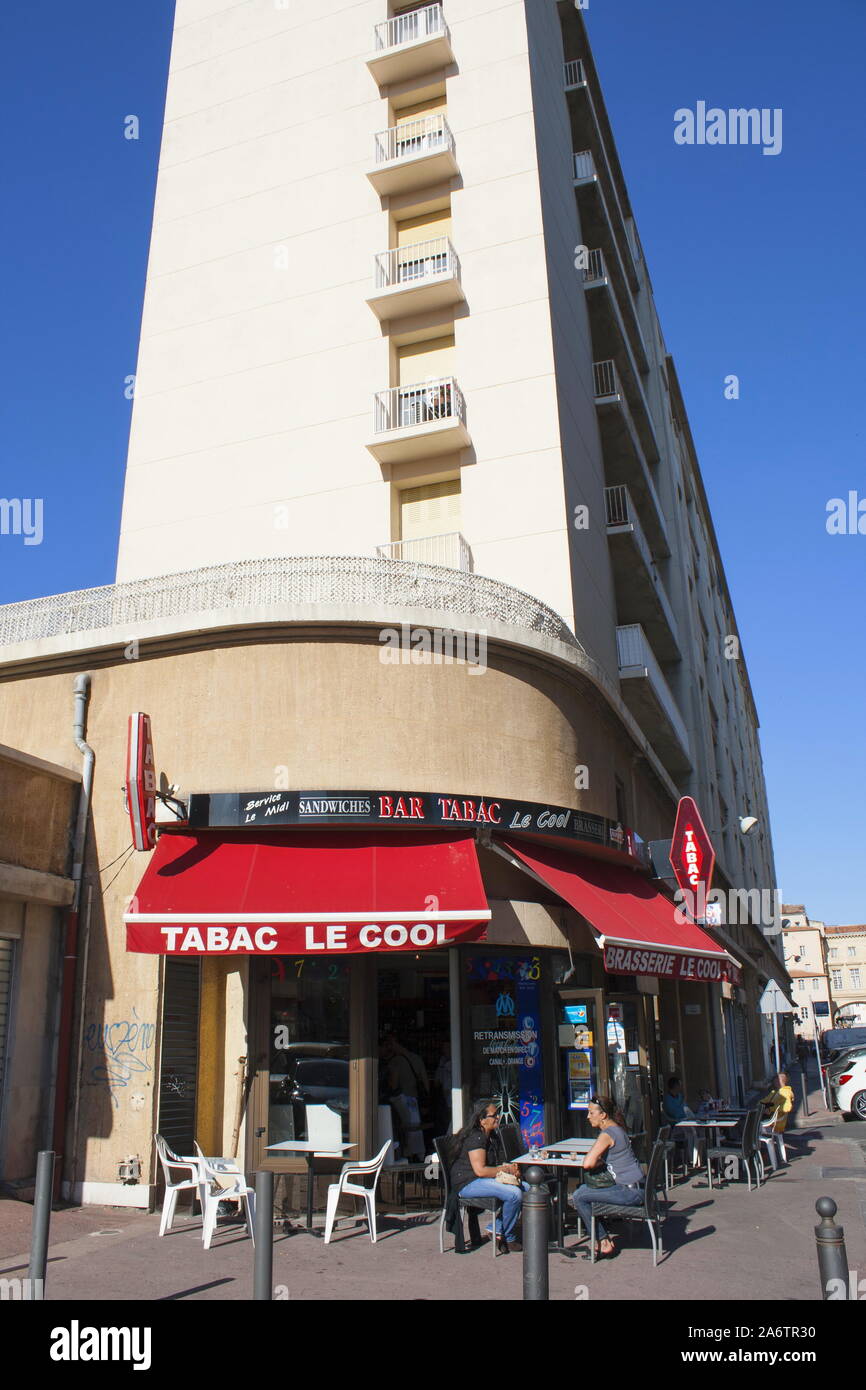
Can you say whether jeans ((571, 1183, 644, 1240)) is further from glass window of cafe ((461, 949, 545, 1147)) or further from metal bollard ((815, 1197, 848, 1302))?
metal bollard ((815, 1197, 848, 1302))

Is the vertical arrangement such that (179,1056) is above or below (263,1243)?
above

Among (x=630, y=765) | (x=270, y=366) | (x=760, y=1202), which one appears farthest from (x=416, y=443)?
(x=760, y=1202)

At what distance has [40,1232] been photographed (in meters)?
7.40

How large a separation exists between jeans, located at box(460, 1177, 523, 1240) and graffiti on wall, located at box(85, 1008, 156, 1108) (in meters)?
4.31

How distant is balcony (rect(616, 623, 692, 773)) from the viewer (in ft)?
69.4

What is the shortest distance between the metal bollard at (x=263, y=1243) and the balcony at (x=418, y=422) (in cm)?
1372

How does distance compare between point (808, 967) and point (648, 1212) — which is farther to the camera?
point (808, 967)

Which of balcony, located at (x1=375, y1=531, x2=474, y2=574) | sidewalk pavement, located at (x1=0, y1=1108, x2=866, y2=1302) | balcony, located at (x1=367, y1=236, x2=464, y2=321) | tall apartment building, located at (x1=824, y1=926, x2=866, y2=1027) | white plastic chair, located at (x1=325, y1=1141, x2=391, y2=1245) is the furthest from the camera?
tall apartment building, located at (x1=824, y1=926, x2=866, y2=1027)

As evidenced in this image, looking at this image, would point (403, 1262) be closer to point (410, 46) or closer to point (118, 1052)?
point (118, 1052)

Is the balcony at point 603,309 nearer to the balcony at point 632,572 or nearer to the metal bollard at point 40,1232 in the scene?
the balcony at point 632,572

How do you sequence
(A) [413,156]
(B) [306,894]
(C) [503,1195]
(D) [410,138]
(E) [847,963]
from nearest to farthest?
(C) [503,1195] < (B) [306,894] < (A) [413,156] < (D) [410,138] < (E) [847,963]

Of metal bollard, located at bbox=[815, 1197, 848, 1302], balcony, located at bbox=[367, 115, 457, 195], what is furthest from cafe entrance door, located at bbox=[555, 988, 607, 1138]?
balcony, located at bbox=[367, 115, 457, 195]

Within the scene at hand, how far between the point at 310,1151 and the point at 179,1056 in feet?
7.54

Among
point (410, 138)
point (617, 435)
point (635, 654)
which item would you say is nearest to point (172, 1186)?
point (635, 654)
